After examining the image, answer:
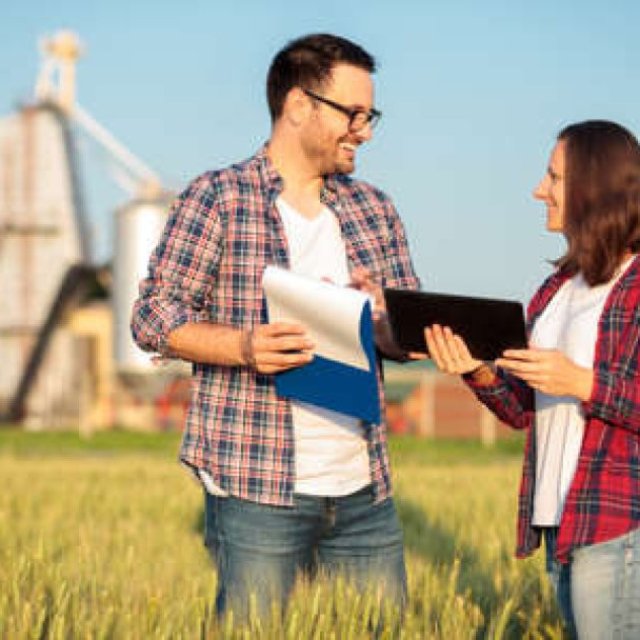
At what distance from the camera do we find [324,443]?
3.48m

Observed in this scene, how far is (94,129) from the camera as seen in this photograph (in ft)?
144

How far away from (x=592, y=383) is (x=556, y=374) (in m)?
0.08

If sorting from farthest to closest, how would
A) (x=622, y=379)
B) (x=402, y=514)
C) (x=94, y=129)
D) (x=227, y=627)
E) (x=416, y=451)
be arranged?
(x=94, y=129) → (x=416, y=451) → (x=402, y=514) → (x=227, y=627) → (x=622, y=379)

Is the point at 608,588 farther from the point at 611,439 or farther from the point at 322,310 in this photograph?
the point at 322,310

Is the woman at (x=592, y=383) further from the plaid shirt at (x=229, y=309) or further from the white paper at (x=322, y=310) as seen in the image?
the plaid shirt at (x=229, y=309)

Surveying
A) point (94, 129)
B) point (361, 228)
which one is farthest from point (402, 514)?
point (94, 129)

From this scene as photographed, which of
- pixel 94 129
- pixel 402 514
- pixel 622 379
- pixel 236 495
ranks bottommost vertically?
pixel 402 514

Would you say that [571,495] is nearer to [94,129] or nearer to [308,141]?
[308,141]

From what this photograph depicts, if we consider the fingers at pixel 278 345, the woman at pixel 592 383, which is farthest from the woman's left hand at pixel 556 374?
the fingers at pixel 278 345

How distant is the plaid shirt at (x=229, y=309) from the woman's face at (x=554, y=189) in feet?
2.21

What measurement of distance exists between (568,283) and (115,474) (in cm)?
1168

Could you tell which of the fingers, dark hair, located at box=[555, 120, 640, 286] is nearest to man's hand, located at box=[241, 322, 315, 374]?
the fingers

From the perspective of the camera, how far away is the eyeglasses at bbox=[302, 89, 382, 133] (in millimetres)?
3584

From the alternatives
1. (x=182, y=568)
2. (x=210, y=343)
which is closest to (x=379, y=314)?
(x=210, y=343)
